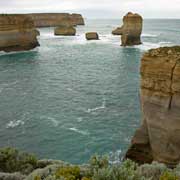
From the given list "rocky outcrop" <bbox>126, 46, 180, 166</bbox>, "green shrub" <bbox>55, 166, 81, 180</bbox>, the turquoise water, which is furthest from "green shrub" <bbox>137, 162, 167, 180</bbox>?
the turquoise water

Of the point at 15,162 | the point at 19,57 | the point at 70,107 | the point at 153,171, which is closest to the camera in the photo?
the point at 153,171

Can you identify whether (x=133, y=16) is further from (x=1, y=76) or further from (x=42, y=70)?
(x=1, y=76)

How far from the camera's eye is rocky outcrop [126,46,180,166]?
20125mm

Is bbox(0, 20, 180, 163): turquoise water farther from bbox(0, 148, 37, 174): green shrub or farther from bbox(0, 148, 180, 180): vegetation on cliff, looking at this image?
bbox(0, 148, 180, 180): vegetation on cliff

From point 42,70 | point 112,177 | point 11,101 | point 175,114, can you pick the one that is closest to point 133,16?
point 42,70

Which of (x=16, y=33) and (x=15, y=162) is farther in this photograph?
(x=16, y=33)

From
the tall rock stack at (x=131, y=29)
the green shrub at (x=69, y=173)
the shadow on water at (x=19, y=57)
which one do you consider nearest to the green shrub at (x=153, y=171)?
the green shrub at (x=69, y=173)

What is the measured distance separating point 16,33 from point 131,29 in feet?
103

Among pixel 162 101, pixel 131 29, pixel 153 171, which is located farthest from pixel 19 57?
pixel 153 171

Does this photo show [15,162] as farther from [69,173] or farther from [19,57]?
[19,57]

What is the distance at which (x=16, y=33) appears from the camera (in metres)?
80.2

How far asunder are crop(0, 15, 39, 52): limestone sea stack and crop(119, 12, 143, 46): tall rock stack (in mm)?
25435

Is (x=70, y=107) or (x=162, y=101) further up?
(x=162, y=101)

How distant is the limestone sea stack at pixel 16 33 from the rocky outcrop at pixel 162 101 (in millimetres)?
62295
